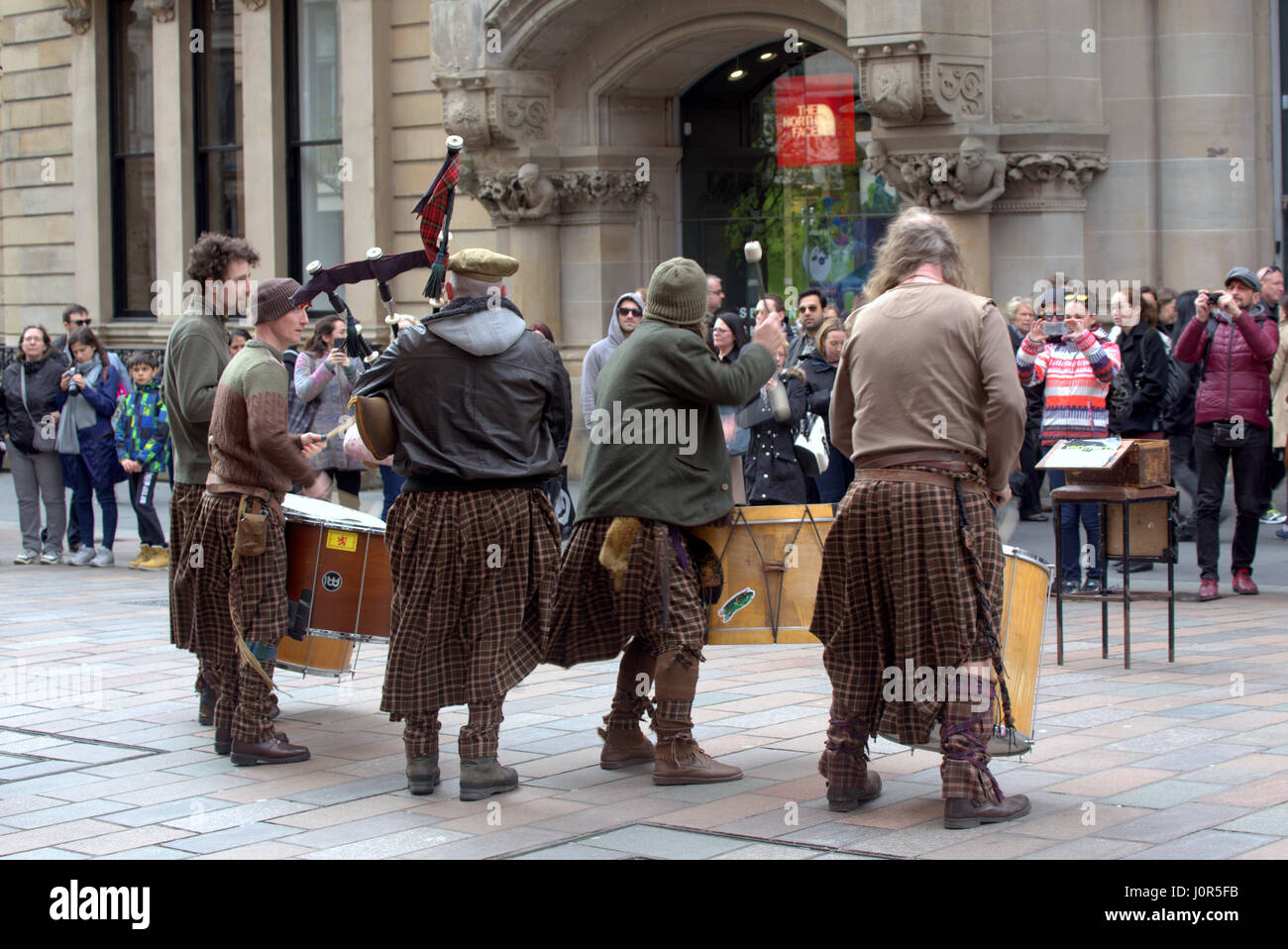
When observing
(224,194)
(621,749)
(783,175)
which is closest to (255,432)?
(621,749)

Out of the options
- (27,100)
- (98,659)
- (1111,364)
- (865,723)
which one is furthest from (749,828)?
(27,100)

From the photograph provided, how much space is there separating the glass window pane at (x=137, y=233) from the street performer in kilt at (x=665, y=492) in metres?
16.3

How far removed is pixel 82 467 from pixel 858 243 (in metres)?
6.96

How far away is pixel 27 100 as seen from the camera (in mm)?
22188

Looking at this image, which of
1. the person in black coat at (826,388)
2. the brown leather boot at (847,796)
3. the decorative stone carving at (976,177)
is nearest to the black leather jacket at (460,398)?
the brown leather boot at (847,796)

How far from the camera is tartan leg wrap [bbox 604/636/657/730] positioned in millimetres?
6457

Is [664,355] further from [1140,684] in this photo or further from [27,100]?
[27,100]

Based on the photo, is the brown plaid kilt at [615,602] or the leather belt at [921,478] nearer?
the leather belt at [921,478]

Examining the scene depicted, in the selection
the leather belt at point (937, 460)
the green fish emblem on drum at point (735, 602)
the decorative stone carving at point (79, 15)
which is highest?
the decorative stone carving at point (79, 15)

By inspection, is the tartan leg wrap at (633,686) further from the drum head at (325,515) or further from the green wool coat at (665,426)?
the drum head at (325,515)

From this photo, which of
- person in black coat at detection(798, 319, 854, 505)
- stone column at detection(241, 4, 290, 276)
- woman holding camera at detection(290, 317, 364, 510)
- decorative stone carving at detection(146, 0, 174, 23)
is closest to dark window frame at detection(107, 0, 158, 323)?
decorative stone carving at detection(146, 0, 174, 23)

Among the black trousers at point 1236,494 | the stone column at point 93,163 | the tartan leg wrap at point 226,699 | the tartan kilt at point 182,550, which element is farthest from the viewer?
the stone column at point 93,163

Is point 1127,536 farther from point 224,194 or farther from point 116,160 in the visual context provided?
point 116,160

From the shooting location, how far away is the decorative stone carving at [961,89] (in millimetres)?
13195
